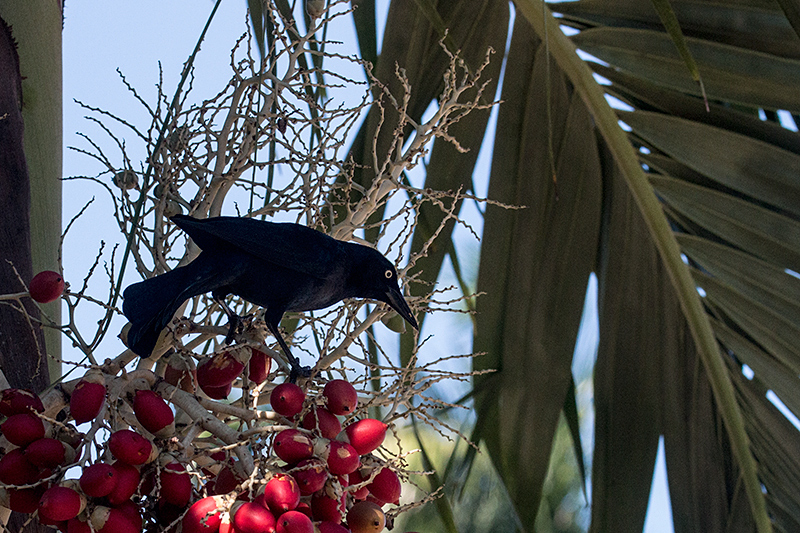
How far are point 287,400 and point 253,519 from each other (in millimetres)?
122

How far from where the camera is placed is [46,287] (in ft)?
2.47

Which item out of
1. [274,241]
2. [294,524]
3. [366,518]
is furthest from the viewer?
[274,241]

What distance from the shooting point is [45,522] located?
65cm

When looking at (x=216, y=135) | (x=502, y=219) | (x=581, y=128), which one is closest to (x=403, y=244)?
(x=216, y=135)

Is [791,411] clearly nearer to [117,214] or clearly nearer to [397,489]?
[397,489]

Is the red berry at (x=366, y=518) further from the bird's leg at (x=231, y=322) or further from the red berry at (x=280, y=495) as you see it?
the bird's leg at (x=231, y=322)

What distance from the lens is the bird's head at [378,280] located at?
2.68 ft

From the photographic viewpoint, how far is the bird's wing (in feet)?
2.51

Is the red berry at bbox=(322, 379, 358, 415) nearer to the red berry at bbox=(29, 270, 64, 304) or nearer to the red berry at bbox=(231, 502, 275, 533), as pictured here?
the red berry at bbox=(231, 502, 275, 533)

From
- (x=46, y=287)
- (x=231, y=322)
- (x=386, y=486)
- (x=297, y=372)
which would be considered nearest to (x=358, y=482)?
(x=386, y=486)

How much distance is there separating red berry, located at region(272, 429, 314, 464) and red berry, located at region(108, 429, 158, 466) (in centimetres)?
11

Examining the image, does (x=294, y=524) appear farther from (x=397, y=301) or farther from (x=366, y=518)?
(x=397, y=301)

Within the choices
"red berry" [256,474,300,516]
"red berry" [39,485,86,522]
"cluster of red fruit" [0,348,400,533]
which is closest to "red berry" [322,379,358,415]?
"cluster of red fruit" [0,348,400,533]

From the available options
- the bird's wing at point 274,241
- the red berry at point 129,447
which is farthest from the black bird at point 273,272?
the red berry at point 129,447
